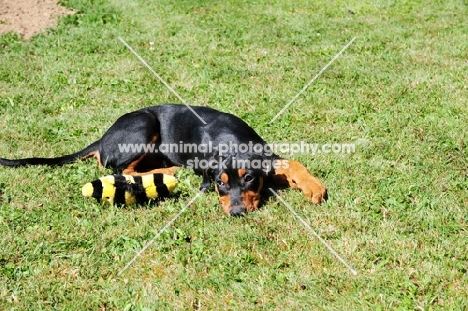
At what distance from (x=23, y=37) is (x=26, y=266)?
6876 mm

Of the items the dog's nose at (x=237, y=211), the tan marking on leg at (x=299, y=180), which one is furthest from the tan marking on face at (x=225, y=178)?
the tan marking on leg at (x=299, y=180)

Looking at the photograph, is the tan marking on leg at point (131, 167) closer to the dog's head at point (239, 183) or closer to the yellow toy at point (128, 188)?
the yellow toy at point (128, 188)

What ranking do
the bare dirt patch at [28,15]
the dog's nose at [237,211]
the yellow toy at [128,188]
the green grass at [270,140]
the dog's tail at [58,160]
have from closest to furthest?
the green grass at [270,140] < the dog's nose at [237,211] < the yellow toy at [128,188] < the dog's tail at [58,160] < the bare dirt patch at [28,15]

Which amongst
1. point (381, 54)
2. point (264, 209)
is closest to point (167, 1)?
point (381, 54)

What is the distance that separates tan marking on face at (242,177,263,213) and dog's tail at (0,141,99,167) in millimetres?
2019

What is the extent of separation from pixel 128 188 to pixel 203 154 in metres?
0.93

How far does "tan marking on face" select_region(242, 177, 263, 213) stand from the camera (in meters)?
4.62

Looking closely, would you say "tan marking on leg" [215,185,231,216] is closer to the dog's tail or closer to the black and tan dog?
the black and tan dog

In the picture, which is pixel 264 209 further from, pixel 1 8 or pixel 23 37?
pixel 1 8

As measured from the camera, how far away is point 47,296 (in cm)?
381

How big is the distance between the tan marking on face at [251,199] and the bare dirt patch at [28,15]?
22.8 ft

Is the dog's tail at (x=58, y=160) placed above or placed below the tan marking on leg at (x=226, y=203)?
below

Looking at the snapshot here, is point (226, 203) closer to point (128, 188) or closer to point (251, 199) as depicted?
point (251, 199)

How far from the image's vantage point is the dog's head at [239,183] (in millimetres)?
4594
